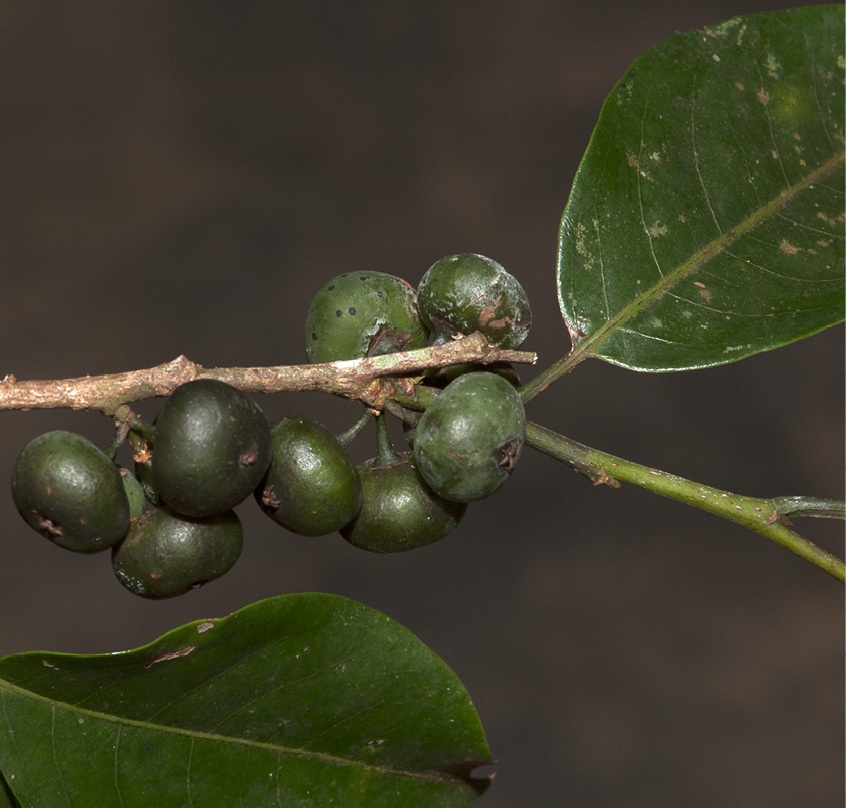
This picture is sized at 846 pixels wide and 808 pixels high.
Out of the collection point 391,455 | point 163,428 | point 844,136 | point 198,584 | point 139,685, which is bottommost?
point 139,685

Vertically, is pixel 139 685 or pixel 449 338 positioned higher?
pixel 449 338

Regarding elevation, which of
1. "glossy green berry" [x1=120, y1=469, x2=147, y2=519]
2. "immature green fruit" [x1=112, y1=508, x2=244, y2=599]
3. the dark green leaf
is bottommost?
the dark green leaf

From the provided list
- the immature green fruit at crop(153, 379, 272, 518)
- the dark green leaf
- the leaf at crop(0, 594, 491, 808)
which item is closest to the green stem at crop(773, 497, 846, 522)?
the leaf at crop(0, 594, 491, 808)

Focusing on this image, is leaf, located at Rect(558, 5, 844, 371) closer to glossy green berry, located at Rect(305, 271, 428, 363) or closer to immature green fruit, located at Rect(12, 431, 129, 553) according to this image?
glossy green berry, located at Rect(305, 271, 428, 363)

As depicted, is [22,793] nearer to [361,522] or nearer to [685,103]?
[361,522]

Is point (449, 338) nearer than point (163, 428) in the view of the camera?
No

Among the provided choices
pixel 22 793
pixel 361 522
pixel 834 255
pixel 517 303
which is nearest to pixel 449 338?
pixel 517 303

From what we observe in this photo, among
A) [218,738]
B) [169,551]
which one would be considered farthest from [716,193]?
[218,738]

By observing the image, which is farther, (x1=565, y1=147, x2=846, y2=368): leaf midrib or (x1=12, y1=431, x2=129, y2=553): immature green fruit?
(x1=565, y1=147, x2=846, y2=368): leaf midrib
